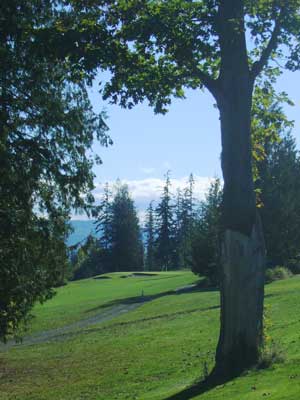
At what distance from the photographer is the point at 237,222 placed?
11422 mm

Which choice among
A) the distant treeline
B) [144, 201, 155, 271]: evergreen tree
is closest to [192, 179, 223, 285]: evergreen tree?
the distant treeline

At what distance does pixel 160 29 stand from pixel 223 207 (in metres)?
3.67

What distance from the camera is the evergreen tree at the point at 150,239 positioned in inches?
4267

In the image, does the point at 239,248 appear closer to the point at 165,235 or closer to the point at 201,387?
the point at 201,387

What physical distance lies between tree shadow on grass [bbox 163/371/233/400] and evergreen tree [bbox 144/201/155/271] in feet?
313

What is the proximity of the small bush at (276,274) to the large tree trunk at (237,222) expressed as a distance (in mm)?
31097

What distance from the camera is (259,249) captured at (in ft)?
37.8

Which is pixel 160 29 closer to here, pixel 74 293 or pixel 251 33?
pixel 251 33

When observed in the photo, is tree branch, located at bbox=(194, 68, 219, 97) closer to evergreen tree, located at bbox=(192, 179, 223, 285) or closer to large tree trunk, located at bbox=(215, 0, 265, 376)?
large tree trunk, located at bbox=(215, 0, 265, 376)

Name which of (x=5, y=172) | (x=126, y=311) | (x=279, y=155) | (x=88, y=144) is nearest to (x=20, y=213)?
(x=5, y=172)

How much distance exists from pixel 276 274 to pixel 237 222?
109 ft

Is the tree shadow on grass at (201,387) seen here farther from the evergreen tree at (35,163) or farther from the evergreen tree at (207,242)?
the evergreen tree at (207,242)

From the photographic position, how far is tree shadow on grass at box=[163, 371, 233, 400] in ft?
34.3

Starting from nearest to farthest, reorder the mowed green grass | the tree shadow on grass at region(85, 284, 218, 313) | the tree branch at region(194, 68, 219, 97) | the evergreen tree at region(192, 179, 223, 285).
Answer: the mowed green grass
the tree branch at region(194, 68, 219, 97)
the tree shadow on grass at region(85, 284, 218, 313)
the evergreen tree at region(192, 179, 223, 285)
